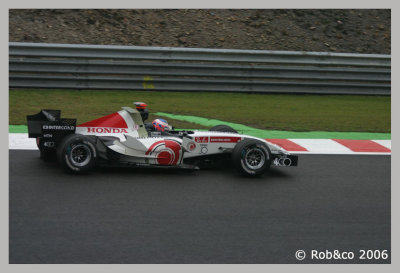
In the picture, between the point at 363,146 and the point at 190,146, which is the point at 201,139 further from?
the point at 363,146

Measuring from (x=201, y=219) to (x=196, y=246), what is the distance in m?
0.79

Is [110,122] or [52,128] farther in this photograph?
[110,122]

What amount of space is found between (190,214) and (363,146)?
205 inches

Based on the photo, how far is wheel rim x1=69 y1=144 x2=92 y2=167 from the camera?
7.61m

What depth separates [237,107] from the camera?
1311cm

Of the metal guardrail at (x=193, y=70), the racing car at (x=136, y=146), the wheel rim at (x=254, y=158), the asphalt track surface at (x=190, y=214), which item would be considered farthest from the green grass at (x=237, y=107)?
the wheel rim at (x=254, y=158)

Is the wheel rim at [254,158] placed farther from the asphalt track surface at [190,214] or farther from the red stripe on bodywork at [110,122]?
the red stripe on bodywork at [110,122]

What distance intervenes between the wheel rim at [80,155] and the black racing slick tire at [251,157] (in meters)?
2.05

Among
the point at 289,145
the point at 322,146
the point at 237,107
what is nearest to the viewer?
the point at 289,145

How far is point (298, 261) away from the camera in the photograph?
17.3 feet

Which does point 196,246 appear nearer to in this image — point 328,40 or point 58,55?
point 58,55

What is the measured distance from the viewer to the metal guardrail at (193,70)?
13.4 meters

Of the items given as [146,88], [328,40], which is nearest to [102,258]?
[146,88]

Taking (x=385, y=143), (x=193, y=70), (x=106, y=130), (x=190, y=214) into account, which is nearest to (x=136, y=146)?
(x=106, y=130)
